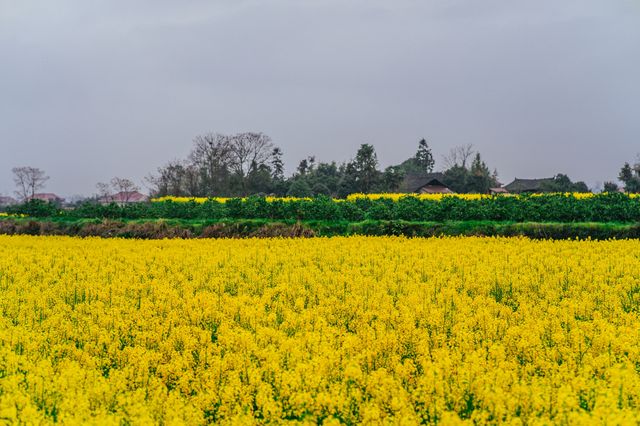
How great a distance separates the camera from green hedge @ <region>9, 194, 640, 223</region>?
19.8 m

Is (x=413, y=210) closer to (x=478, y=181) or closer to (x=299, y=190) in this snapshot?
(x=299, y=190)

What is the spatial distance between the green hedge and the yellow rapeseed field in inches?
365

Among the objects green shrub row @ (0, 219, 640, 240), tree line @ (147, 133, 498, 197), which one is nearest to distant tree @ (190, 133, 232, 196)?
tree line @ (147, 133, 498, 197)

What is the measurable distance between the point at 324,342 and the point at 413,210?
1579 cm

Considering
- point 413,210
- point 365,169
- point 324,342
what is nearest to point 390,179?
point 365,169

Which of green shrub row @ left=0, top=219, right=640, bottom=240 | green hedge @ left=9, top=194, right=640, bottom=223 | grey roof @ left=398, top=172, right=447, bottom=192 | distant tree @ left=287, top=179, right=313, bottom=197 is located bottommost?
green shrub row @ left=0, top=219, right=640, bottom=240

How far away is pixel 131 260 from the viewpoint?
1173 cm

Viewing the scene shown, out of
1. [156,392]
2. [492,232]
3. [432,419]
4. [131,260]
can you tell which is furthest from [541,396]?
[492,232]

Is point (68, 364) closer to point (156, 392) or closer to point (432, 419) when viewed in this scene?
point (156, 392)

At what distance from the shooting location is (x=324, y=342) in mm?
5523

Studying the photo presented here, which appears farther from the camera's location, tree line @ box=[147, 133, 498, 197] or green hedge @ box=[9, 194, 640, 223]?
tree line @ box=[147, 133, 498, 197]

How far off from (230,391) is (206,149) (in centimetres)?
A: 6332

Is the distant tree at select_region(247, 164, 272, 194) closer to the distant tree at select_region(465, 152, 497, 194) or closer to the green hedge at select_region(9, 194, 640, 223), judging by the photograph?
the distant tree at select_region(465, 152, 497, 194)

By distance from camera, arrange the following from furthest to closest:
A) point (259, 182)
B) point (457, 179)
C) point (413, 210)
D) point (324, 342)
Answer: point (457, 179) → point (259, 182) → point (413, 210) → point (324, 342)
